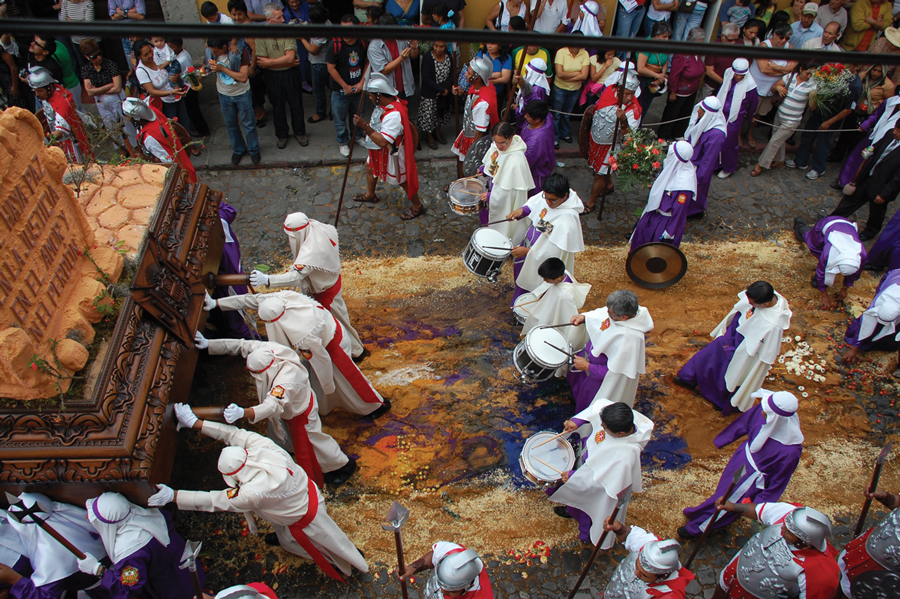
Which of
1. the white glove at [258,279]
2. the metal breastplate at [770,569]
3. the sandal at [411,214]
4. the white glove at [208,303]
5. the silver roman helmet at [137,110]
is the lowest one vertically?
the sandal at [411,214]

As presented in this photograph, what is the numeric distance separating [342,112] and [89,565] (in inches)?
286

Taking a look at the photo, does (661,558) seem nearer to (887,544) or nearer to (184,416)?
(887,544)

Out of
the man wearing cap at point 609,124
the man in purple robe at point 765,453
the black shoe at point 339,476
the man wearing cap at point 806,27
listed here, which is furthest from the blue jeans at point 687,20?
the black shoe at point 339,476

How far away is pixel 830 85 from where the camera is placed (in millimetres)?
8609

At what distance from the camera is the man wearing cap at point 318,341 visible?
5.12m

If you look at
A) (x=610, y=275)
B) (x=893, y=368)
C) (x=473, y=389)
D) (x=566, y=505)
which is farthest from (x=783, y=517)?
(x=610, y=275)

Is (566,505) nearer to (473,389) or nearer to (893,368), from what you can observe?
(473,389)

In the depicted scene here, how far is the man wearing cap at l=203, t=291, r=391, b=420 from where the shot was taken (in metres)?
5.12

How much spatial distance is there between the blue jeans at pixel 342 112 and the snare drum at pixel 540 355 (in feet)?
17.4

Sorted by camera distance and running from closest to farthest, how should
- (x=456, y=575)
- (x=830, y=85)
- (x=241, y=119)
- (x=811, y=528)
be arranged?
(x=456, y=575)
(x=811, y=528)
(x=830, y=85)
(x=241, y=119)

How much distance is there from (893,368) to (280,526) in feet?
21.6

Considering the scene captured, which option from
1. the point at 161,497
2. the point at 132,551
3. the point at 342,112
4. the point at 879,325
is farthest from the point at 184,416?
the point at 879,325

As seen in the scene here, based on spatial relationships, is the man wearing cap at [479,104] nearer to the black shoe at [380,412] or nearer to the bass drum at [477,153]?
the bass drum at [477,153]

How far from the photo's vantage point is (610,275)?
25.3 ft
